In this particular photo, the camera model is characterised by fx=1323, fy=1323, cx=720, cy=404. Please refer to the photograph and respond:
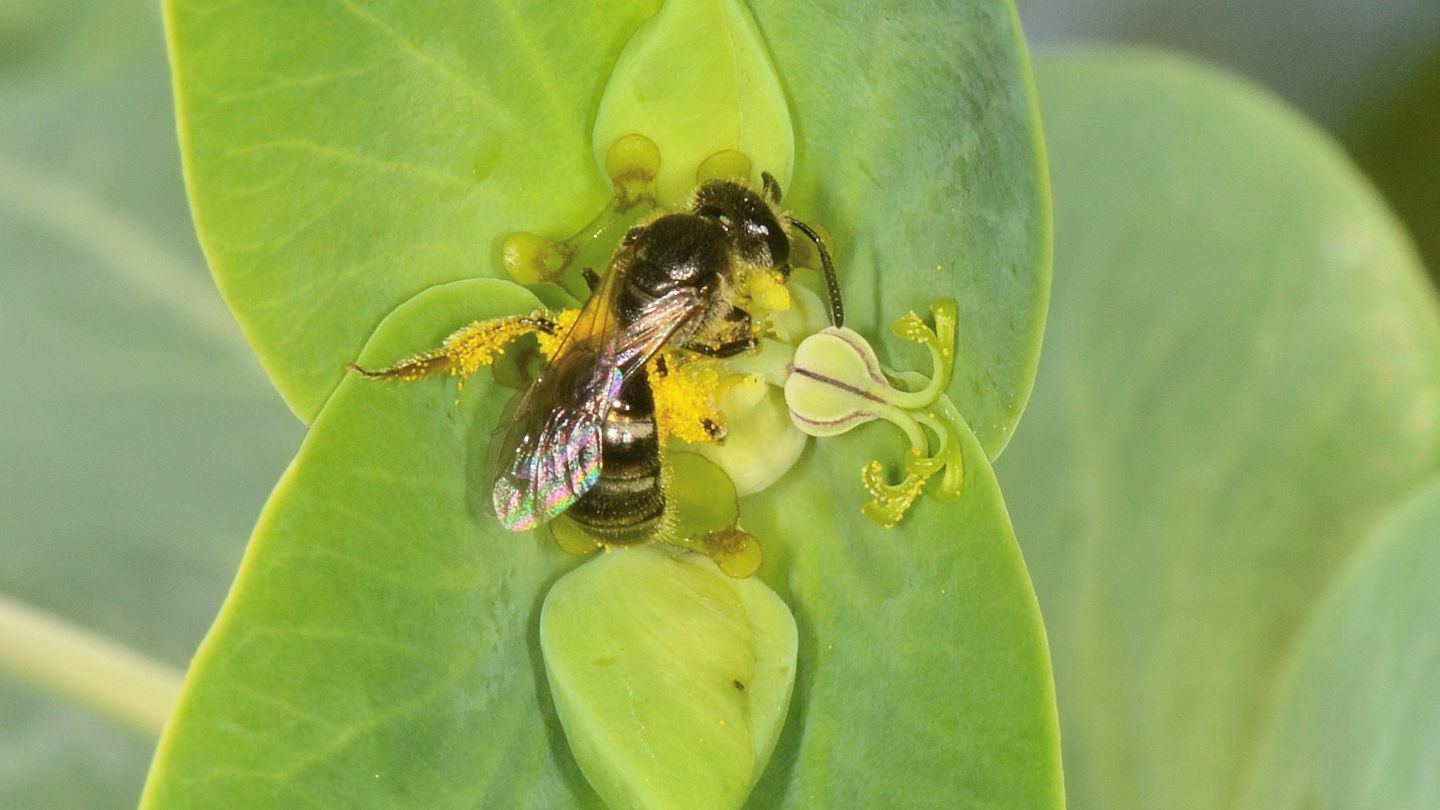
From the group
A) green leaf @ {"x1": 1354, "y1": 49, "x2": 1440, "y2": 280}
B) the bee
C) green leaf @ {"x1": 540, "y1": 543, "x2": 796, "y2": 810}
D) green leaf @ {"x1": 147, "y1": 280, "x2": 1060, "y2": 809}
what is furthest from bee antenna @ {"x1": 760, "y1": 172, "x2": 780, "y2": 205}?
green leaf @ {"x1": 1354, "y1": 49, "x2": 1440, "y2": 280}

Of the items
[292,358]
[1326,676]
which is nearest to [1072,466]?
[1326,676]

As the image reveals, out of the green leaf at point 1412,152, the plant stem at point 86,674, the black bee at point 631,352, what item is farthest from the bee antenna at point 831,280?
the green leaf at point 1412,152

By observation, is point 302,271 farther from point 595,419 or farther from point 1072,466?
point 1072,466

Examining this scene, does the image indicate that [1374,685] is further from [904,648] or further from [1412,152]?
[1412,152]

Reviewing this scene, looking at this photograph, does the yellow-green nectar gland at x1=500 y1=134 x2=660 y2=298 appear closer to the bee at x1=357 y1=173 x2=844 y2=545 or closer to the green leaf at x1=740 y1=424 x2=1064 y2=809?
the bee at x1=357 y1=173 x2=844 y2=545

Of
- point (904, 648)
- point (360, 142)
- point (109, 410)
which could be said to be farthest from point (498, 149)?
point (109, 410)

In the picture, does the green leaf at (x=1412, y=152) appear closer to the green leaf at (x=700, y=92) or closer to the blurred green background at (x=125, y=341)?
the blurred green background at (x=125, y=341)
